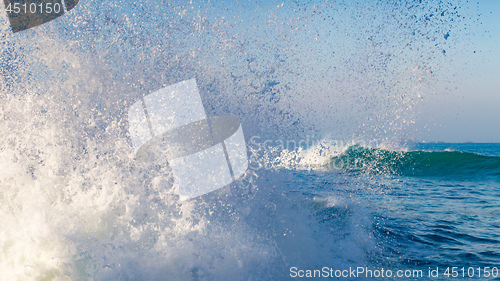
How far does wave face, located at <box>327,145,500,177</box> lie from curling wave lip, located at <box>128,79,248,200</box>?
14.3m

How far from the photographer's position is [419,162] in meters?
18.1

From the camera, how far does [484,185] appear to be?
37.5 ft

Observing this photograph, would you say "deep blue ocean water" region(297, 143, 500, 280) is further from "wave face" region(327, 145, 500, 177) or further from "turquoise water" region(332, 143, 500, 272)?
"wave face" region(327, 145, 500, 177)

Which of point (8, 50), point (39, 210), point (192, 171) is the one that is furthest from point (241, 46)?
point (8, 50)

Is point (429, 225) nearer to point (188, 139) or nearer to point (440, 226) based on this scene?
point (440, 226)
